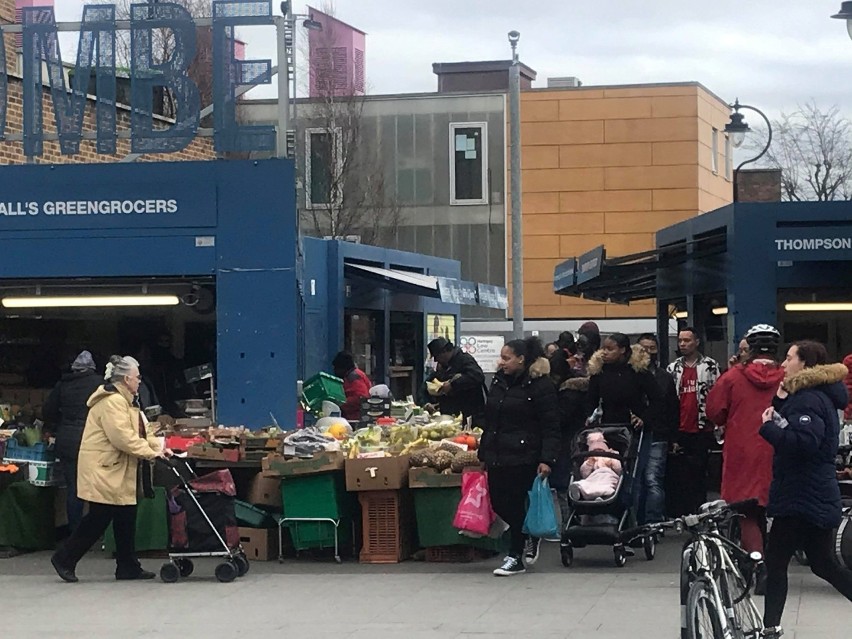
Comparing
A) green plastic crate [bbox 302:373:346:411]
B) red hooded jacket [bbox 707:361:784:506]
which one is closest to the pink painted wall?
green plastic crate [bbox 302:373:346:411]

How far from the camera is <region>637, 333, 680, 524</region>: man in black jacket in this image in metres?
12.2

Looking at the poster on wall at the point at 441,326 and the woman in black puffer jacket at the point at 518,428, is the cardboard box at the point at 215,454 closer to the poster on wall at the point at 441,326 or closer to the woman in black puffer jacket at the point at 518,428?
the woman in black puffer jacket at the point at 518,428

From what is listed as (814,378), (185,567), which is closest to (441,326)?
(185,567)

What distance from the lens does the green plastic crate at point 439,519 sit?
12.1 metres

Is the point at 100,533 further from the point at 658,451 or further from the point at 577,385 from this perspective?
the point at 658,451

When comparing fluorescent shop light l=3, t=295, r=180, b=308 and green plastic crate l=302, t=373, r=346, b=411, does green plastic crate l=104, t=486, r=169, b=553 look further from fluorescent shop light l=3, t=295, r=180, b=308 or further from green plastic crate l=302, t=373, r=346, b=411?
green plastic crate l=302, t=373, r=346, b=411

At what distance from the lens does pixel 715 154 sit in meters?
42.1

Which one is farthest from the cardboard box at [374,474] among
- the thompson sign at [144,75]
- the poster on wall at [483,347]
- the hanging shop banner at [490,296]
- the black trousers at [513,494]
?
the poster on wall at [483,347]

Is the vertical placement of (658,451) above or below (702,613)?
above

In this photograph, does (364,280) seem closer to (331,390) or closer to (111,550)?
(331,390)

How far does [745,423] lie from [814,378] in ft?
5.71

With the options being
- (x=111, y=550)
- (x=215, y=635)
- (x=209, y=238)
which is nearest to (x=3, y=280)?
(x=209, y=238)

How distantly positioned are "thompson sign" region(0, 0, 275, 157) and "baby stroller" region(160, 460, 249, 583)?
399cm

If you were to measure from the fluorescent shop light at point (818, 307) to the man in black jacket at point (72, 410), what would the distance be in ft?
24.0
